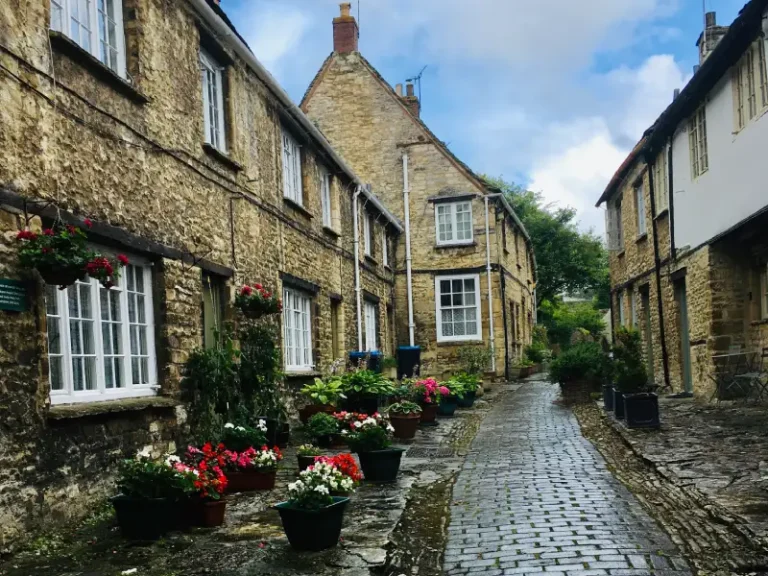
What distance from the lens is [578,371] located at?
644 inches

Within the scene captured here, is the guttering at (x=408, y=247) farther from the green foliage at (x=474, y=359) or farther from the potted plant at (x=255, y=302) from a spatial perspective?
the potted plant at (x=255, y=302)

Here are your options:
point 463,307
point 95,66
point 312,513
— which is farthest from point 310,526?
point 463,307

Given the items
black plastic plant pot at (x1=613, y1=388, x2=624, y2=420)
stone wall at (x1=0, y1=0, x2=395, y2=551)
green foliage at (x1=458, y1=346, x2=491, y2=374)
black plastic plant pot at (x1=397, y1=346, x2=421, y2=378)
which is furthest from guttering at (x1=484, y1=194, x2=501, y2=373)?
stone wall at (x1=0, y1=0, x2=395, y2=551)

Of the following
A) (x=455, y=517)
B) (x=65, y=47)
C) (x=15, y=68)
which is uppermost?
(x=65, y=47)

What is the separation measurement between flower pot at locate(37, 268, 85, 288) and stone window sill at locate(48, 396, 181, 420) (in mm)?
983

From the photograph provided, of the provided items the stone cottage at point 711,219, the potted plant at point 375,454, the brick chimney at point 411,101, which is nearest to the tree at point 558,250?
the brick chimney at point 411,101

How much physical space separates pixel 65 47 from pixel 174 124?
2.14 meters

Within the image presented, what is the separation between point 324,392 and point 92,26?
6.40 m

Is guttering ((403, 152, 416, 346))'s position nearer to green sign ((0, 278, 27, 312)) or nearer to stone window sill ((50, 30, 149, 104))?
stone window sill ((50, 30, 149, 104))

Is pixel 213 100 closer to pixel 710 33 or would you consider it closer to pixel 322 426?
pixel 322 426

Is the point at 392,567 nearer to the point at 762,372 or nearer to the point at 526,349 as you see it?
the point at 762,372

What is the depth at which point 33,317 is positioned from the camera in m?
5.69

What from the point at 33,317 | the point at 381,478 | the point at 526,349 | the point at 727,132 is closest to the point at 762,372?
the point at 727,132

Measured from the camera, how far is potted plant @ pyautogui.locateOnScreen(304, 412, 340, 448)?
1009 cm
